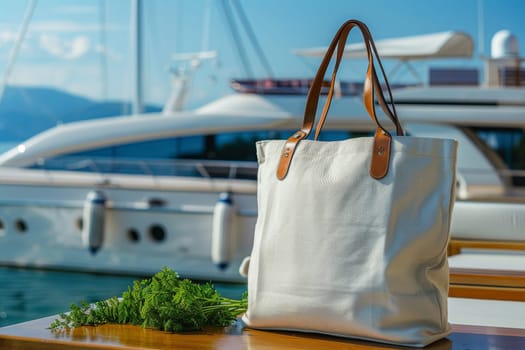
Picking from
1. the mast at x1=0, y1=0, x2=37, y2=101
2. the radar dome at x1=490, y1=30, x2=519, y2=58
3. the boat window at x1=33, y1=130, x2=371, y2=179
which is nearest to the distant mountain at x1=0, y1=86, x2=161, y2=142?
the mast at x1=0, y1=0, x2=37, y2=101

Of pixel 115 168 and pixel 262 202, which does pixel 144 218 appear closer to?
pixel 115 168

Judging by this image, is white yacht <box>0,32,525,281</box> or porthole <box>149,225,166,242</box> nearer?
white yacht <box>0,32,525,281</box>

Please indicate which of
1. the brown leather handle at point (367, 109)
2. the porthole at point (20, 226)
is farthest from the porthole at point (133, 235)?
the brown leather handle at point (367, 109)

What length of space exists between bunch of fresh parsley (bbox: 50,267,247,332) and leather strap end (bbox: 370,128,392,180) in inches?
17.3

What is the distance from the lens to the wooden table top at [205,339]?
1631 mm

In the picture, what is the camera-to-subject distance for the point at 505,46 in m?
11.2

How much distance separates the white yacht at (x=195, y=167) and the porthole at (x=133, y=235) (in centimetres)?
1

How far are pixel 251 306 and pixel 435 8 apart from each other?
99.3 feet

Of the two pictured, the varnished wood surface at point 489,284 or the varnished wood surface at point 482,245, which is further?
the varnished wood surface at point 482,245

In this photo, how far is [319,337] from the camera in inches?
67.2

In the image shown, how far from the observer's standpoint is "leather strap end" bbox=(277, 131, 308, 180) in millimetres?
1734

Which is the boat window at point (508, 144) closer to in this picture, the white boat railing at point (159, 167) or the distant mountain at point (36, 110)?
the white boat railing at point (159, 167)

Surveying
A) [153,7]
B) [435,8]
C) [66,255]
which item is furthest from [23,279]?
[435,8]

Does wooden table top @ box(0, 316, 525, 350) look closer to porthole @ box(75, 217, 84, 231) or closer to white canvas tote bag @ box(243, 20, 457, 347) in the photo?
white canvas tote bag @ box(243, 20, 457, 347)
